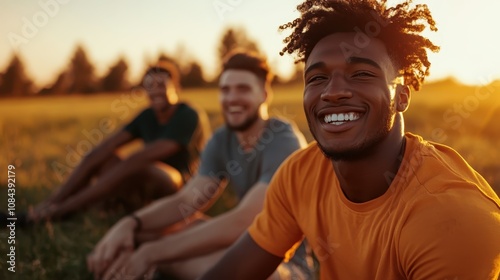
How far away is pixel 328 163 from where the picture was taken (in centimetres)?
259

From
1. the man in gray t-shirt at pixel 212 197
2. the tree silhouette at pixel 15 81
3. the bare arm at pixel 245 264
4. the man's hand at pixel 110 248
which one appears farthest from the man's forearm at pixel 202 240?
the tree silhouette at pixel 15 81

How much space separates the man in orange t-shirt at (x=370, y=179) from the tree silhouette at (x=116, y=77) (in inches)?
1024

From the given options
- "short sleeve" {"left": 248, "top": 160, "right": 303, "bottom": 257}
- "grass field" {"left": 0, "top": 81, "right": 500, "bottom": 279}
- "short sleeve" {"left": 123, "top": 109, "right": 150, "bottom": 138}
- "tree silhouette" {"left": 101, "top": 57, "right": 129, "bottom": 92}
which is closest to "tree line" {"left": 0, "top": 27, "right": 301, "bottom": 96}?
"tree silhouette" {"left": 101, "top": 57, "right": 129, "bottom": 92}

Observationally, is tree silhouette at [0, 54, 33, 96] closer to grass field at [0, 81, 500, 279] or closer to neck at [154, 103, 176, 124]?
grass field at [0, 81, 500, 279]

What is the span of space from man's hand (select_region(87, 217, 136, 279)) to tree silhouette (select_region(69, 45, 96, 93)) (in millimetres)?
24855

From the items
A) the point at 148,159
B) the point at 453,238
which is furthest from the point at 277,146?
→ the point at 453,238

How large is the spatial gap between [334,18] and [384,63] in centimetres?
27

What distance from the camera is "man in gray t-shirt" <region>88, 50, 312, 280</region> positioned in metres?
3.72

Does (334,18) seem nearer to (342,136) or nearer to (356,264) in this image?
(342,136)

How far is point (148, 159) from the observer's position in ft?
18.1

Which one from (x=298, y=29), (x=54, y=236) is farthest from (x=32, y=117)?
(x=298, y=29)

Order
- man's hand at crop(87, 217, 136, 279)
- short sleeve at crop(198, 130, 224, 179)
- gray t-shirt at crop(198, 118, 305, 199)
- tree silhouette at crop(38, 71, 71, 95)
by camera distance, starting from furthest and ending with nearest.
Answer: tree silhouette at crop(38, 71, 71, 95), short sleeve at crop(198, 130, 224, 179), gray t-shirt at crop(198, 118, 305, 199), man's hand at crop(87, 217, 136, 279)

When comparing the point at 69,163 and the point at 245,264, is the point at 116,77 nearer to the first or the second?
the point at 69,163

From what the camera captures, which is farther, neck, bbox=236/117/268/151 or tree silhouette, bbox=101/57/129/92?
tree silhouette, bbox=101/57/129/92
